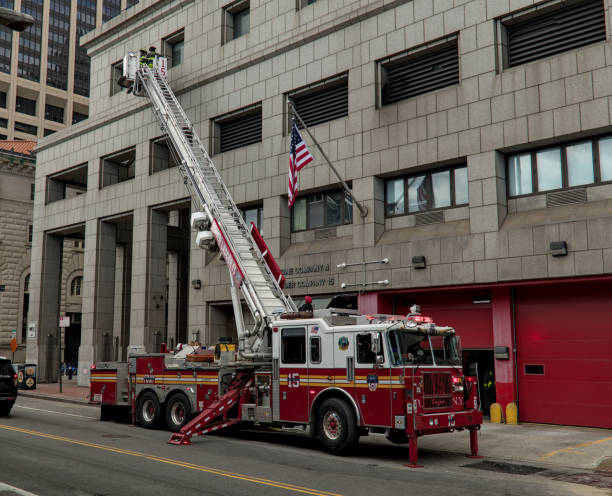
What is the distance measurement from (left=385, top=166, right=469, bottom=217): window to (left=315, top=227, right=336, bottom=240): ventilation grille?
7.92ft

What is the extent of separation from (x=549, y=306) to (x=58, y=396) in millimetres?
20061

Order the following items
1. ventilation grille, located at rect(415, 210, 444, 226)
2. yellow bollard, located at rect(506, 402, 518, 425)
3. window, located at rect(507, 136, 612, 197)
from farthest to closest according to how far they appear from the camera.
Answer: ventilation grille, located at rect(415, 210, 444, 226), yellow bollard, located at rect(506, 402, 518, 425), window, located at rect(507, 136, 612, 197)

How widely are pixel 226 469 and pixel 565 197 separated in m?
12.3

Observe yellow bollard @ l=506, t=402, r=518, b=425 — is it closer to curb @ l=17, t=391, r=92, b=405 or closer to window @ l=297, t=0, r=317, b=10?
curb @ l=17, t=391, r=92, b=405

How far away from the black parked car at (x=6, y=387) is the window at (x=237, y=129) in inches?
506

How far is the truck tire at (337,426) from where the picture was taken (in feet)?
44.1

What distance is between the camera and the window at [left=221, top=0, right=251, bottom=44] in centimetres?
2859

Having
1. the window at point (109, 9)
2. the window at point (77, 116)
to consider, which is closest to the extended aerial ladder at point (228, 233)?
the window at point (77, 116)

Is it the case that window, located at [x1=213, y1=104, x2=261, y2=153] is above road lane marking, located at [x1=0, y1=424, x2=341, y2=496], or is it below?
above

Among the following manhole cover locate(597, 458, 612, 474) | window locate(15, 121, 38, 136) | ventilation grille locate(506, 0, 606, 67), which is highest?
window locate(15, 121, 38, 136)

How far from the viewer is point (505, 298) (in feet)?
63.8

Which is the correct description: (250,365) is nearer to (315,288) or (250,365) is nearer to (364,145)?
(315,288)

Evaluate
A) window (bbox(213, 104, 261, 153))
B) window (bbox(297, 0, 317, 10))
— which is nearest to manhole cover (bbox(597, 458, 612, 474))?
window (bbox(213, 104, 261, 153))

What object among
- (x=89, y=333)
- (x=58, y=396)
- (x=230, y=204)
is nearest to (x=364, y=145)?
(x=230, y=204)
